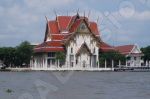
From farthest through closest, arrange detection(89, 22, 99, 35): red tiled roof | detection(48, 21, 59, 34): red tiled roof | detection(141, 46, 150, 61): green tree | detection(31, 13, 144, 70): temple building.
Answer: detection(141, 46, 150, 61): green tree
detection(89, 22, 99, 35): red tiled roof
detection(48, 21, 59, 34): red tiled roof
detection(31, 13, 144, 70): temple building

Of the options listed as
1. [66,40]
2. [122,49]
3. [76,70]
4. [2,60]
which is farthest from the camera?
[122,49]

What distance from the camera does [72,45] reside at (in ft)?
275

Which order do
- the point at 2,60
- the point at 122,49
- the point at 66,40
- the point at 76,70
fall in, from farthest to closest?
the point at 122,49
the point at 2,60
the point at 66,40
the point at 76,70

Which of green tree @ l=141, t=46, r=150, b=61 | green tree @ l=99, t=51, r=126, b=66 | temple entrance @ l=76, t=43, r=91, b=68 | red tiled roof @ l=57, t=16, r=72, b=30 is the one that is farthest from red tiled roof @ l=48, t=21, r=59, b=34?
green tree @ l=141, t=46, r=150, b=61

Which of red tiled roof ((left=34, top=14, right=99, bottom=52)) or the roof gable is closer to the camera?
the roof gable

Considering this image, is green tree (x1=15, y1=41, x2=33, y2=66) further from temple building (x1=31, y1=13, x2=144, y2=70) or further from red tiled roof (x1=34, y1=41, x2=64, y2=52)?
red tiled roof (x1=34, y1=41, x2=64, y2=52)

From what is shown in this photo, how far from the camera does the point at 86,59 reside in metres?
84.0

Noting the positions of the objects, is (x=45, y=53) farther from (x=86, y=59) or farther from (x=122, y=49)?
(x=122, y=49)

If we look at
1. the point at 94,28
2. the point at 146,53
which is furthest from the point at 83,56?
the point at 146,53

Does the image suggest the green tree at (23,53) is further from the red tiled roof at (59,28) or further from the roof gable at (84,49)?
the roof gable at (84,49)

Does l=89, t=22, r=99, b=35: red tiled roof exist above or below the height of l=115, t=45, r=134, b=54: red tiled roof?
above

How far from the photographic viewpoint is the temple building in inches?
3268

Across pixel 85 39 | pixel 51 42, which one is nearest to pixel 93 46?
pixel 85 39

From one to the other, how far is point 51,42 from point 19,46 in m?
6.74
